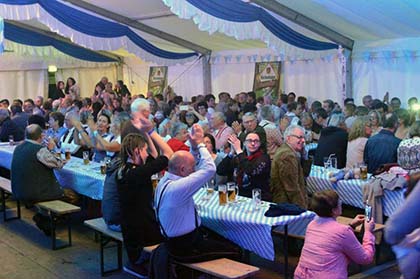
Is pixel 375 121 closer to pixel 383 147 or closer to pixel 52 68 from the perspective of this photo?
pixel 383 147

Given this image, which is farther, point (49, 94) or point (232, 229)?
point (49, 94)

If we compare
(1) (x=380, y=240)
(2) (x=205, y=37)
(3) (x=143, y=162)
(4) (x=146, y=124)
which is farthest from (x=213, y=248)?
(2) (x=205, y=37)

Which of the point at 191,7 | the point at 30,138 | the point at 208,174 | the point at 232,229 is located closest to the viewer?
the point at 208,174

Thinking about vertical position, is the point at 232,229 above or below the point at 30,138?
below

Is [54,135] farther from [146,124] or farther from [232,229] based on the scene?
[232,229]

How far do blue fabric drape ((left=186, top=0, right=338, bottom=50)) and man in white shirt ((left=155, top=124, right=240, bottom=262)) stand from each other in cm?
442

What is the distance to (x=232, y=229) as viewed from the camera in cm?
431

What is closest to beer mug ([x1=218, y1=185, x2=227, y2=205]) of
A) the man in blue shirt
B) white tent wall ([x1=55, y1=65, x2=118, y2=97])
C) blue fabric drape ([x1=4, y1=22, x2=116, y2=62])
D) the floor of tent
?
the floor of tent

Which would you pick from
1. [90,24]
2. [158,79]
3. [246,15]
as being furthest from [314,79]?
[158,79]

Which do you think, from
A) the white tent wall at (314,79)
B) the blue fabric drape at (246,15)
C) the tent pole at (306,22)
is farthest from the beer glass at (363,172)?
the white tent wall at (314,79)

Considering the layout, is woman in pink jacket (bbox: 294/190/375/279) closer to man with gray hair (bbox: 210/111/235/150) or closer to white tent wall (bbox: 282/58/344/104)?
man with gray hair (bbox: 210/111/235/150)

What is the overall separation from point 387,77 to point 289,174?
6270 mm

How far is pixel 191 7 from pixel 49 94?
955 cm

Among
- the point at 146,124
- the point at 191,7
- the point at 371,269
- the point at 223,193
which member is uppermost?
the point at 191,7
